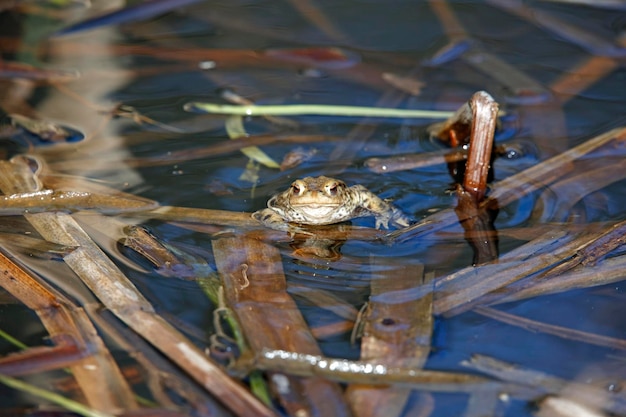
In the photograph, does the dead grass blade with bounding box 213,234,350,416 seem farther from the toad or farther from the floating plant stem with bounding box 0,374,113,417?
the floating plant stem with bounding box 0,374,113,417

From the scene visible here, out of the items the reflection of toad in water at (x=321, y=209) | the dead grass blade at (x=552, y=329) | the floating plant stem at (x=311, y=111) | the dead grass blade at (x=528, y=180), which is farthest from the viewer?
the floating plant stem at (x=311, y=111)

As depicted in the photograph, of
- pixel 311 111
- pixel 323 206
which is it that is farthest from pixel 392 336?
pixel 311 111

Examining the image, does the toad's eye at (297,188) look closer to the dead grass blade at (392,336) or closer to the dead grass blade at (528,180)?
the dead grass blade at (528,180)

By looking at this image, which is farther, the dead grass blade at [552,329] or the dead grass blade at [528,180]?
the dead grass blade at [528,180]

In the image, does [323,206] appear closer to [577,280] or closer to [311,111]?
[311,111]

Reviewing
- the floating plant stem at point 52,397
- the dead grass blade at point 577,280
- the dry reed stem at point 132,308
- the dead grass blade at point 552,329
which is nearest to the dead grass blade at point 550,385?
the dead grass blade at point 552,329

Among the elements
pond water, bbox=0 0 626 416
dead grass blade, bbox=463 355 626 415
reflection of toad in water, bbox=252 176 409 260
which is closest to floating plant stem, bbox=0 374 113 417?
pond water, bbox=0 0 626 416
